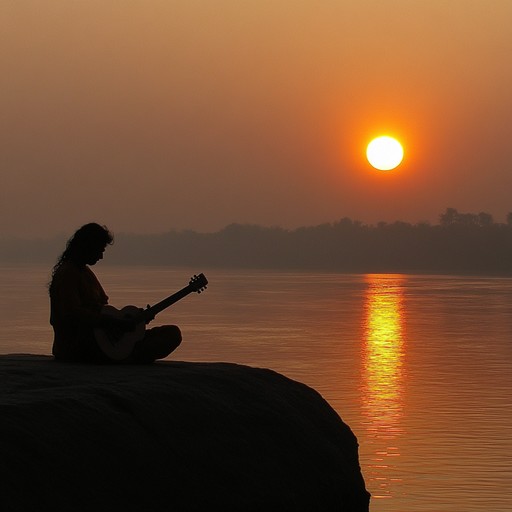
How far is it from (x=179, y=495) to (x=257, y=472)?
3.12 feet

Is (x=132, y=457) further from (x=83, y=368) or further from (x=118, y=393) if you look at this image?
(x=83, y=368)

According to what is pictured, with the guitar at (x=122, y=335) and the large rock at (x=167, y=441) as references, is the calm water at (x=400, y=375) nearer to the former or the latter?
the large rock at (x=167, y=441)

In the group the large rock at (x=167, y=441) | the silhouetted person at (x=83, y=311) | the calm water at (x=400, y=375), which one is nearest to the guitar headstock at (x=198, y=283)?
the silhouetted person at (x=83, y=311)

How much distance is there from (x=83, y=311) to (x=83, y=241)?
2.07 ft

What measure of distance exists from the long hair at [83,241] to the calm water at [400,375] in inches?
168

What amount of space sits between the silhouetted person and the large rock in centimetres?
22

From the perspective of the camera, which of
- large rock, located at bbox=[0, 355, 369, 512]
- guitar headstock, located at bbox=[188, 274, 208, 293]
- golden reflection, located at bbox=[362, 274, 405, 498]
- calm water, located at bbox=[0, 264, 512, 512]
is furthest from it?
golden reflection, located at bbox=[362, 274, 405, 498]

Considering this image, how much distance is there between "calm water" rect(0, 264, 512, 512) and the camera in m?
13.6

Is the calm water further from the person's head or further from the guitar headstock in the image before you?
the person's head

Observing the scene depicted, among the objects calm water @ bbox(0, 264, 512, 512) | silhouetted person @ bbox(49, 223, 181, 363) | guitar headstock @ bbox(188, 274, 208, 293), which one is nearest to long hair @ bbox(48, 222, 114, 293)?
silhouetted person @ bbox(49, 223, 181, 363)

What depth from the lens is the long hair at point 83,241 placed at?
1036 cm

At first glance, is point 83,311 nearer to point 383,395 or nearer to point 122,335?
point 122,335

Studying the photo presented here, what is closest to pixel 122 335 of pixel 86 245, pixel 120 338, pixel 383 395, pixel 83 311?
pixel 120 338

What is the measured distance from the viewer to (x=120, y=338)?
10.4m
